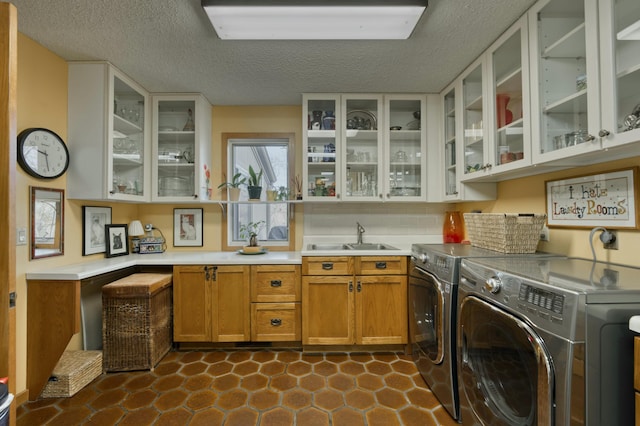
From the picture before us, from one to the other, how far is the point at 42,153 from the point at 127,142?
0.63 metres

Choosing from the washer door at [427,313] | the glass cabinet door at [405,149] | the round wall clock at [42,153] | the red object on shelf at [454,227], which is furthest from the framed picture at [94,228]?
the red object on shelf at [454,227]

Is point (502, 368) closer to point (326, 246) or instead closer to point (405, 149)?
point (326, 246)

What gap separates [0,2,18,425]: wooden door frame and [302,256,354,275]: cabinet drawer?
1.66m

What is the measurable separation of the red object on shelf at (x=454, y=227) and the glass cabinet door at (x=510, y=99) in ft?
3.08

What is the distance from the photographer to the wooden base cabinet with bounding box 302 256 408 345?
90.8 inches

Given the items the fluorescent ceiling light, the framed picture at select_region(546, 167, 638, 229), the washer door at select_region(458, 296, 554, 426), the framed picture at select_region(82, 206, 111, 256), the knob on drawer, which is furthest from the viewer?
the framed picture at select_region(82, 206, 111, 256)

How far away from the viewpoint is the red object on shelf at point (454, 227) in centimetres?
270

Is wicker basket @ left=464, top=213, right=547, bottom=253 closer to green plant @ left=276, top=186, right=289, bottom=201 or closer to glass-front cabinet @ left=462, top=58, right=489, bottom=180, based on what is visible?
glass-front cabinet @ left=462, top=58, right=489, bottom=180

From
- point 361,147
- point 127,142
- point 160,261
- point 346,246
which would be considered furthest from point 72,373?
point 361,147

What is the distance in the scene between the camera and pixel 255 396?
179cm

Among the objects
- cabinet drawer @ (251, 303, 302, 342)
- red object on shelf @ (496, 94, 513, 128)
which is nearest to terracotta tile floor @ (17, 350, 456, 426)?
cabinet drawer @ (251, 303, 302, 342)

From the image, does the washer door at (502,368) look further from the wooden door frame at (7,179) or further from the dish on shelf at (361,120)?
the wooden door frame at (7,179)

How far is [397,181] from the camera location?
270 cm

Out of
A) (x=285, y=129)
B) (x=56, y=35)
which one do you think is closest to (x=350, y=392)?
(x=285, y=129)
